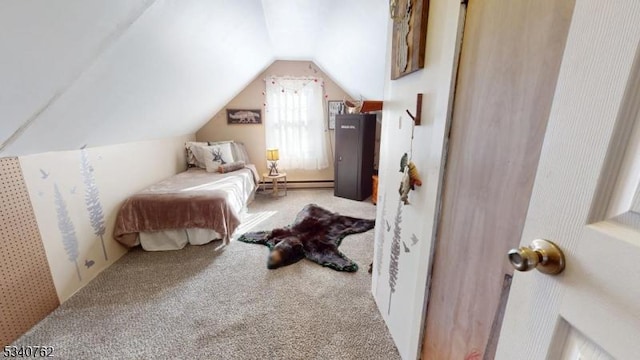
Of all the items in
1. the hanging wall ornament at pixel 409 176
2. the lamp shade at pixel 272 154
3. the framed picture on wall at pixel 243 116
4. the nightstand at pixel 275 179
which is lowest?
the nightstand at pixel 275 179

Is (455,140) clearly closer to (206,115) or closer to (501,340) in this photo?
(501,340)

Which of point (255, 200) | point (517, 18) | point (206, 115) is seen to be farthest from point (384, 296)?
point (206, 115)

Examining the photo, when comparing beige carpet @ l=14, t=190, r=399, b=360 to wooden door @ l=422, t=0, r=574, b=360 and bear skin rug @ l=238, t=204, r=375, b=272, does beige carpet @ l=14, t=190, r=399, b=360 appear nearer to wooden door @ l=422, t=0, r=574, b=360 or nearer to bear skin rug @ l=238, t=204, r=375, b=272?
bear skin rug @ l=238, t=204, r=375, b=272

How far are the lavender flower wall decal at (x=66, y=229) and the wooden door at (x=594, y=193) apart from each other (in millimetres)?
2614

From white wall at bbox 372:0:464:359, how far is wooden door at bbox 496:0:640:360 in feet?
1.76

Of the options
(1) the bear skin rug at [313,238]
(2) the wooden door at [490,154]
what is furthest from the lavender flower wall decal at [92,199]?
(2) the wooden door at [490,154]

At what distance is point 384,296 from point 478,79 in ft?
4.33

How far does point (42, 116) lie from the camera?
4.56 ft

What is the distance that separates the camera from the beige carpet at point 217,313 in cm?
144

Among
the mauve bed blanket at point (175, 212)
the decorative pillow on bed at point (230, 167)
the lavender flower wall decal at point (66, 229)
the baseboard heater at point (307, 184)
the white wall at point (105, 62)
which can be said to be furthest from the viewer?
the baseboard heater at point (307, 184)

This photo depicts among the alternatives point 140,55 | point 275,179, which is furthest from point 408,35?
point 275,179

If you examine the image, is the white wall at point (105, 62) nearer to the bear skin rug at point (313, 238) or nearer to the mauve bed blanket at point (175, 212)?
the mauve bed blanket at point (175, 212)

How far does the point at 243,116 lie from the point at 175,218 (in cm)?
243

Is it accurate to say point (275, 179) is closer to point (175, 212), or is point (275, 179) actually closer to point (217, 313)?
point (175, 212)
